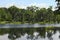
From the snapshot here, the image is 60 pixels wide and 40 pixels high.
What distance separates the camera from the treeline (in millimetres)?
55484

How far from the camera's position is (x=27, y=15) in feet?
196

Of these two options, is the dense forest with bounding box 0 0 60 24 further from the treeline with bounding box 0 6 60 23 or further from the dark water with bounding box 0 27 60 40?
the dark water with bounding box 0 27 60 40

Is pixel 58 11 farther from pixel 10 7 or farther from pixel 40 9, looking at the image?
pixel 10 7

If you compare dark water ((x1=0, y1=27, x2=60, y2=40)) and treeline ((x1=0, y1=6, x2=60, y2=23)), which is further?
treeline ((x1=0, y1=6, x2=60, y2=23))

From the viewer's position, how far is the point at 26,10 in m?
61.3

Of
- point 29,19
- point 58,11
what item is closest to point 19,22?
point 29,19

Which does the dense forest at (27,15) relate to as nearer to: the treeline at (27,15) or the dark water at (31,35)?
the treeline at (27,15)

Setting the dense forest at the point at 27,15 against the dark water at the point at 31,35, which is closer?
the dark water at the point at 31,35

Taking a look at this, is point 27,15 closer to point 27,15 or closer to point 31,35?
point 27,15

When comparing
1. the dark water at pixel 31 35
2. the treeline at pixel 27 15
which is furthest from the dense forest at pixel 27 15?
the dark water at pixel 31 35

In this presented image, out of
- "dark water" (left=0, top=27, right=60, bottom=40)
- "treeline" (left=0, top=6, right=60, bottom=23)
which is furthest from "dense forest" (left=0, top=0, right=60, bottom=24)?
"dark water" (left=0, top=27, right=60, bottom=40)

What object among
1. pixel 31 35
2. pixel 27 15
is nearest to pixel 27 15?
pixel 27 15

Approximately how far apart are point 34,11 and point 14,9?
16.9 feet

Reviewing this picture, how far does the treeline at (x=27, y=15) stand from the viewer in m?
55.5
